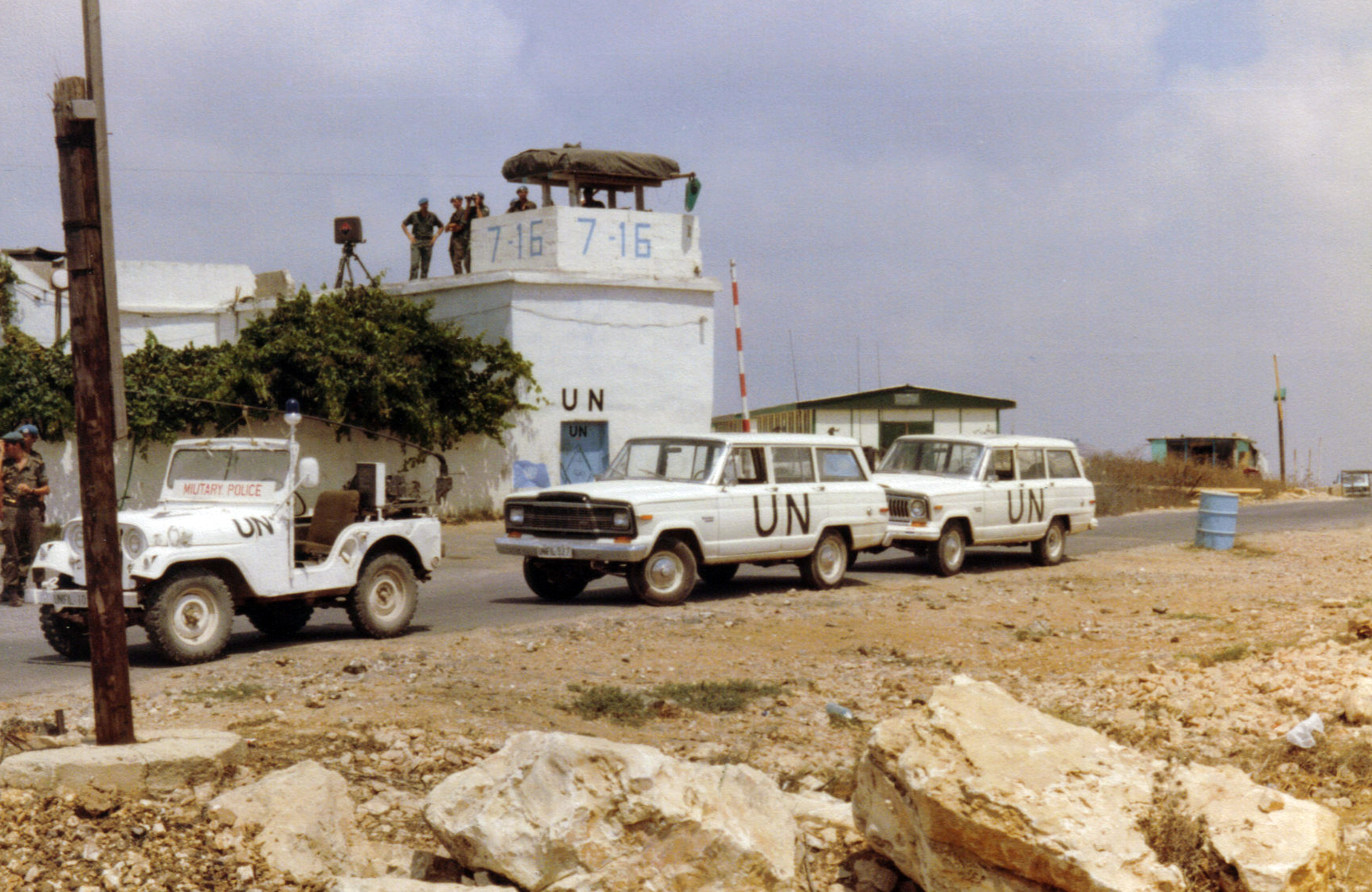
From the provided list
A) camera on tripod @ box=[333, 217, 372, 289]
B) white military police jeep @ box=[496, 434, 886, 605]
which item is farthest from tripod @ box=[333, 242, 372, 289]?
white military police jeep @ box=[496, 434, 886, 605]

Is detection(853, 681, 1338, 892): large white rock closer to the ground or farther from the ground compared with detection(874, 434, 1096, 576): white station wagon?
closer to the ground

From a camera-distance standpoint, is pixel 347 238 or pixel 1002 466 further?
pixel 347 238

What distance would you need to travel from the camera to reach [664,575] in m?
13.4

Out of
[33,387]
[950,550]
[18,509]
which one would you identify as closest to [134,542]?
[18,509]

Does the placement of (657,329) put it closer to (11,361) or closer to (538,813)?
(11,361)

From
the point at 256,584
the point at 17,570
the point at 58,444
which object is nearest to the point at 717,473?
the point at 256,584

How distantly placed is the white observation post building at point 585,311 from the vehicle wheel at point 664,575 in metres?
11.7

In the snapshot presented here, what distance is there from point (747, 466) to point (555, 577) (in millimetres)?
2458

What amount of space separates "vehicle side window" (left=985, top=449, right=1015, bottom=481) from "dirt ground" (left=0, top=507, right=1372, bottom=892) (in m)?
3.51

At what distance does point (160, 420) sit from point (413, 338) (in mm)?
4572

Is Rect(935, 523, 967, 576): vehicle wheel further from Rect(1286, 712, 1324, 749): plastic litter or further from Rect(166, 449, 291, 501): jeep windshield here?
Rect(1286, 712, 1324, 749): plastic litter

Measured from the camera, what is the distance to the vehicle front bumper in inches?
511

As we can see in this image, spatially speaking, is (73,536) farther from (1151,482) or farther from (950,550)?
(1151,482)

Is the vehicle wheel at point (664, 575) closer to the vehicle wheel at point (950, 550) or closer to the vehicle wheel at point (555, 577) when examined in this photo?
the vehicle wheel at point (555, 577)
